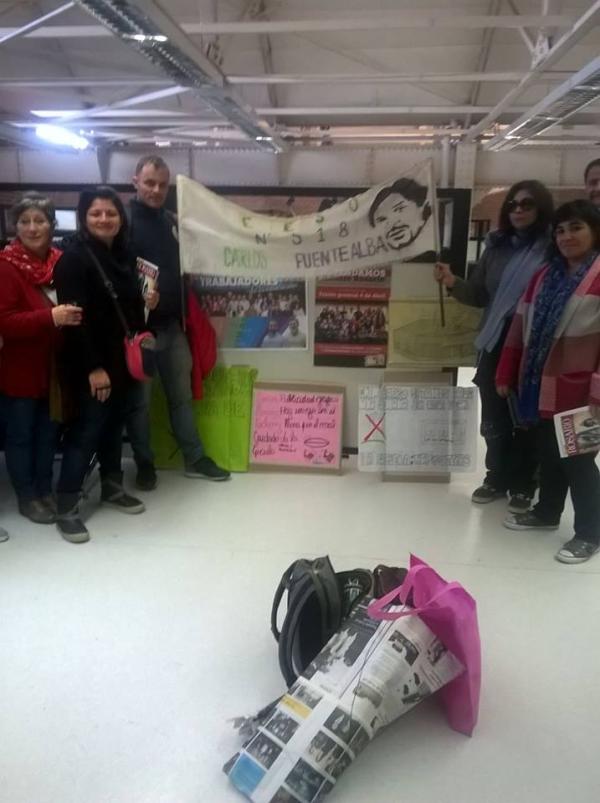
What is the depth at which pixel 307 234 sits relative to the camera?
10.0 ft

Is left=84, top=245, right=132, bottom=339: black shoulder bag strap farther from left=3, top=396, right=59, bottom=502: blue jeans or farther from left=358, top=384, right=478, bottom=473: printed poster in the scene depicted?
left=358, top=384, right=478, bottom=473: printed poster

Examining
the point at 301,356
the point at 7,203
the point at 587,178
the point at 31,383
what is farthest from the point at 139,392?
the point at 587,178

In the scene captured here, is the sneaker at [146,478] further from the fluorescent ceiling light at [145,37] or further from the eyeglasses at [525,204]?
the eyeglasses at [525,204]

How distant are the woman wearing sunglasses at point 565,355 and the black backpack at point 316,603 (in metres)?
1.05

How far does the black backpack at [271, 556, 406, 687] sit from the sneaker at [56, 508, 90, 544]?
1.15 meters

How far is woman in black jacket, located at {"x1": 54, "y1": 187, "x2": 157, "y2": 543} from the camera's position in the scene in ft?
8.01

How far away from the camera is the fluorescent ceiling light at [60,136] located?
20.1 ft

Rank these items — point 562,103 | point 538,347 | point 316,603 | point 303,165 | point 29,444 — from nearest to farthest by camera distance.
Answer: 1. point 316,603
2. point 538,347
3. point 29,444
4. point 562,103
5. point 303,165

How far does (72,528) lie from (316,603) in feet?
4.45

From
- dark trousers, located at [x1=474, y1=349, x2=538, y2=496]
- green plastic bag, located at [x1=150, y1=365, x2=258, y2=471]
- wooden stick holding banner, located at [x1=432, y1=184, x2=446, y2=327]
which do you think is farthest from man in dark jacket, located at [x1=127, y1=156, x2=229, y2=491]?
dark trousers, located at [x1=474, y1=349, x2=538, y2=496]

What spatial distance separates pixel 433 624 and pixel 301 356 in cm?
204

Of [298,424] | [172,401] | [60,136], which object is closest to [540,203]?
[298,424]

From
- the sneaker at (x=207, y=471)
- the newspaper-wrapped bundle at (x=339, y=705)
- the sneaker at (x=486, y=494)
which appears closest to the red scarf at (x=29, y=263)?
the sneaker at (x=207, y=471)

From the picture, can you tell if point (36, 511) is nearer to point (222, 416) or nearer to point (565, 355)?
point (222, 416)
